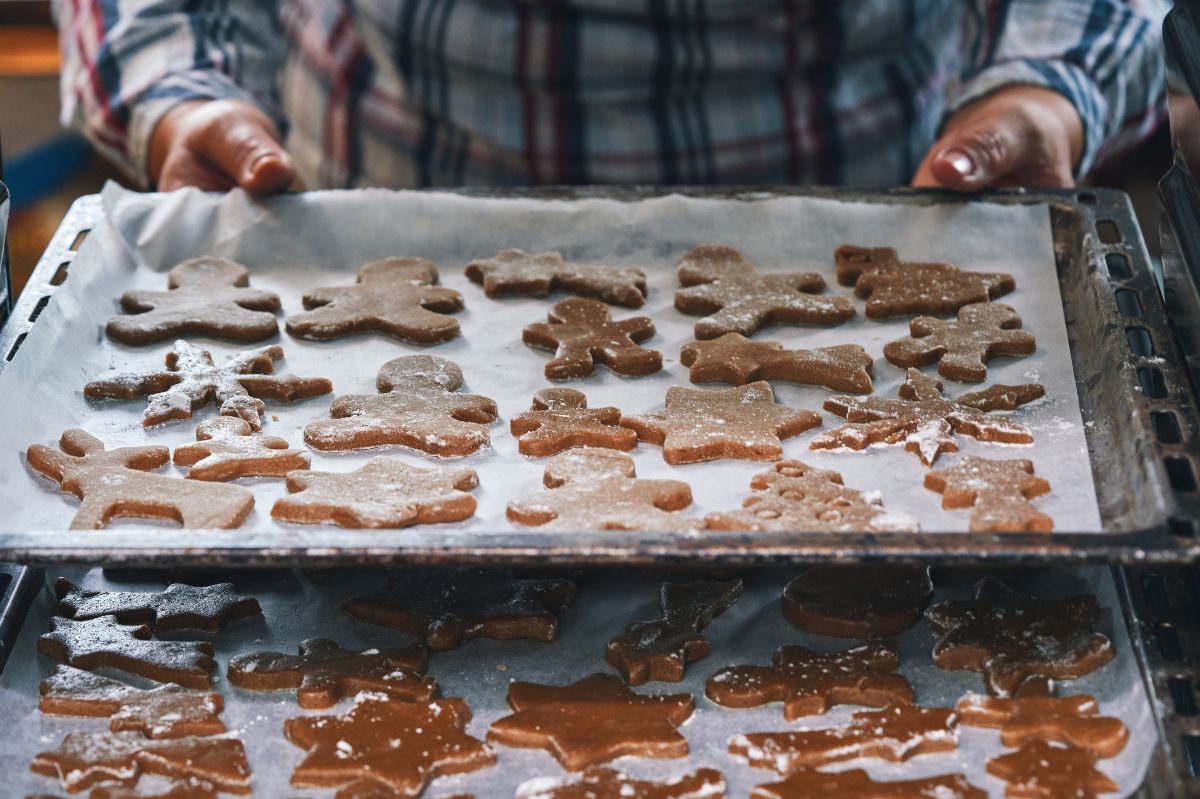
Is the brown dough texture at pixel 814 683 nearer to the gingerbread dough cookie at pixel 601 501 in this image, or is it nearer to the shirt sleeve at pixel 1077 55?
the gingerbread dough cookie at pixel 601 501

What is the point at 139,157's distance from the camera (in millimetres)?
2412

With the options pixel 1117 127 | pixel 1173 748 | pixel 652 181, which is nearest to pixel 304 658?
pixel 1173 748

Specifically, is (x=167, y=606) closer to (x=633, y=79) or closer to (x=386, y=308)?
(x=386, y=308)

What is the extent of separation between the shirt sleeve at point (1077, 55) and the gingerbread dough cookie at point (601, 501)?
1.10 metres

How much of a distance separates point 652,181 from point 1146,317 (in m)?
0.91

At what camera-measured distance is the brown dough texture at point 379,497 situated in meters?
1.39

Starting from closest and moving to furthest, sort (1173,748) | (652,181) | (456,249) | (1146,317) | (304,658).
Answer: (1173,748)
(304,658)
(1146,317)
(456,249)
(652,181)

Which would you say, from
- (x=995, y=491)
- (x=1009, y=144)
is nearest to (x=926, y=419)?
(x=995, y=491)

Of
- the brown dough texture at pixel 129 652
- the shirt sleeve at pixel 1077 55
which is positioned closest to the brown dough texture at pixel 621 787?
the brown dough texture at pixel 129 652

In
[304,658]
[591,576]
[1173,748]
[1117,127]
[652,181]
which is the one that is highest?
[1117,127]

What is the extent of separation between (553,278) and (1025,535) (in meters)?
0.94

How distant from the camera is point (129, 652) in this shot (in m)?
1.33

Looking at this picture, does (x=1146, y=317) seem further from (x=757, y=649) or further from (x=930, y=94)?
(x=930, y=94)

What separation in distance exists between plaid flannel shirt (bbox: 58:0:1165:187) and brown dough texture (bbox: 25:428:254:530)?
3.18ft
